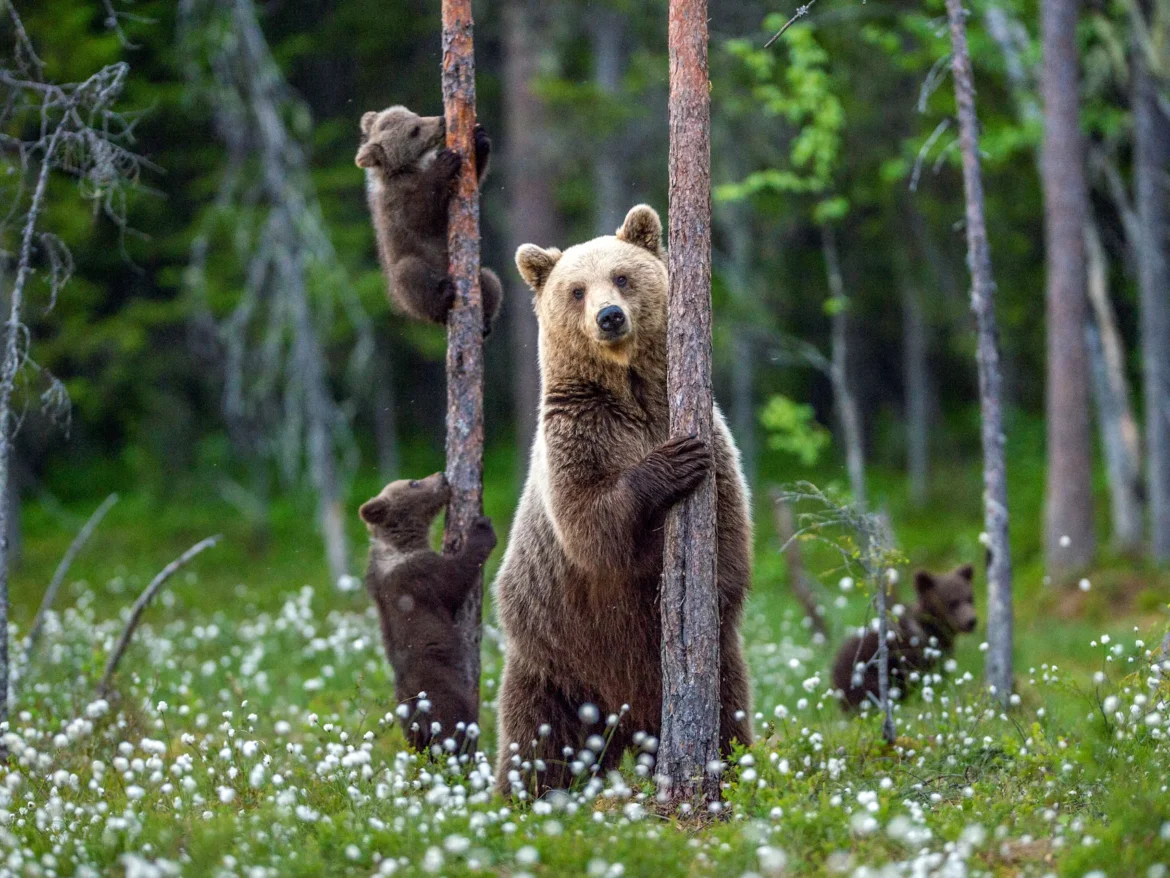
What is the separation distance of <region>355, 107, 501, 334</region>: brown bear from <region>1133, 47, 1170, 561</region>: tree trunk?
9.60 metres

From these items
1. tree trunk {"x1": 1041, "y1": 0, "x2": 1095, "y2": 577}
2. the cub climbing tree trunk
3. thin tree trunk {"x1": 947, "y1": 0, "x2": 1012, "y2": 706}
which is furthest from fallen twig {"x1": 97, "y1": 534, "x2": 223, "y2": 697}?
tree trunk {"x1": 1041, "y1": 0, "x2": 1095, "y2": 577}

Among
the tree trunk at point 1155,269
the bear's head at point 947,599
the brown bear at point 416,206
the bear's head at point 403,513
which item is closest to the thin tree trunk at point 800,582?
the bear's head at point 947,599

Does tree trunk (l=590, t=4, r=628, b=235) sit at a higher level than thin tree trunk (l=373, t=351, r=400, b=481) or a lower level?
higher

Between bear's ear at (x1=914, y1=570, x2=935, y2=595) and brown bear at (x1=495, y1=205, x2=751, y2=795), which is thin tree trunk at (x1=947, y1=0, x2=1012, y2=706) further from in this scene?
brown bear at (x1=495, y1=205, x2=751, y2=795)

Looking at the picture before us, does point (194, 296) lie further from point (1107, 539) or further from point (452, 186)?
point (1107, 539)

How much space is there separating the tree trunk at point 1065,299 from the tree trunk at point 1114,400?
1642mm

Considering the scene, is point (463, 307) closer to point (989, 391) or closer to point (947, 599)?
point (989, 391)

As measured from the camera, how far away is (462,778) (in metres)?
5.88

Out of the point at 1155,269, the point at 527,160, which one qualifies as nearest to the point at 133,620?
the point at 527,160

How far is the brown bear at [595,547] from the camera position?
235 inches

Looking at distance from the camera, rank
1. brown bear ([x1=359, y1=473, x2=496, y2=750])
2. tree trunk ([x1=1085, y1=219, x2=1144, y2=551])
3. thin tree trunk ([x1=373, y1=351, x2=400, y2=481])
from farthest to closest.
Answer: thin tree trunk ([x1=373, y1=351, x2=400, y2=481]), tree trunk ([x1=1085, y1=219, x2=1144, y2=551]), brown bear ([x1=359, y1=473, x2=496, y2=750])

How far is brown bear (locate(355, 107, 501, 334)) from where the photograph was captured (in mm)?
7043

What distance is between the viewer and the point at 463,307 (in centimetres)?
688

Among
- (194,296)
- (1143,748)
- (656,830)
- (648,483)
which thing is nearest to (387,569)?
(648,483)
